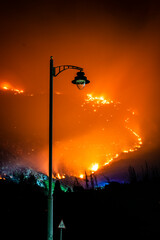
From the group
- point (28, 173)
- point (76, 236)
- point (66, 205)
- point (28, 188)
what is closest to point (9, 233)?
point (76, 236)

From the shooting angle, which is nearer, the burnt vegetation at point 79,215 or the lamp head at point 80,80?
the lamp head at point 80,80

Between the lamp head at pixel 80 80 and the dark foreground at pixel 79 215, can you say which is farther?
the dark foreground at pixel 79 215

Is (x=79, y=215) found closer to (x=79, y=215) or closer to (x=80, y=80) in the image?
(x=79, y=215)

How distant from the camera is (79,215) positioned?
6525cm

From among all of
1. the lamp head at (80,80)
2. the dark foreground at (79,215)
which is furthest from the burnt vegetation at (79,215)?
the lamp head at (80,80)

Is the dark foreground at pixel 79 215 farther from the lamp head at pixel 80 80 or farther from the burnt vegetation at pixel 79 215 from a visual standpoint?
the lamp head at pixel 80 80

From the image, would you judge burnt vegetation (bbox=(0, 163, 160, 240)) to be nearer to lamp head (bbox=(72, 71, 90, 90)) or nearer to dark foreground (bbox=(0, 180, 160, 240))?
dark foreground (bbox=(0, 180, 160, 240))

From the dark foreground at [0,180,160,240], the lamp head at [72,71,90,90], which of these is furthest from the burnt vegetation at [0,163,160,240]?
the lamp head at [72,71,90,90]

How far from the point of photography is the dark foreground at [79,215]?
48.7m

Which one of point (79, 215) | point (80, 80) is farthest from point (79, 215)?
point (80, 80)

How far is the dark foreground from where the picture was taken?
48688 mm

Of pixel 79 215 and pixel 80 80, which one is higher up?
pixel 80 80

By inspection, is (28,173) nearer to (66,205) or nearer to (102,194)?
(102,194)

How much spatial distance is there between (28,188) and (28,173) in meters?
68.9
